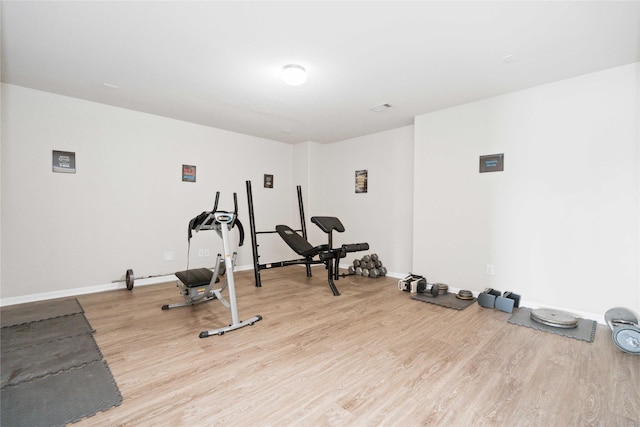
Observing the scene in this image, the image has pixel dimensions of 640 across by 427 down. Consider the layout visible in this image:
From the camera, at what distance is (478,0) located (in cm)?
200

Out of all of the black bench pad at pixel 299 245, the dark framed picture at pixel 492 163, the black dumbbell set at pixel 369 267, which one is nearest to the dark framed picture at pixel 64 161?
the black bench pad at pixel 299 245

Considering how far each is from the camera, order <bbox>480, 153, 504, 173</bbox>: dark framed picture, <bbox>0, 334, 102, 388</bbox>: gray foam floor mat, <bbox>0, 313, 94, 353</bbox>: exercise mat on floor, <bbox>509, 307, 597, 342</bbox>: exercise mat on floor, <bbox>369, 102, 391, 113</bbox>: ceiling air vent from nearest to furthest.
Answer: <bbox>0, 334, 102, 388</bbox>: gray foam floor mat, <bbox>0, 313, 94, 353</bbox>: exercise mat on floor, <bbox>509, 307, 597, 342</bbox>: exercise mat on floor, <bbox>480, 153, 504, 173</bbox>: dark framed picture, <bbox>369, 102, 391, 113</bbox>: ceiling air vent

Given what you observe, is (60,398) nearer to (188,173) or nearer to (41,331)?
(41,331)

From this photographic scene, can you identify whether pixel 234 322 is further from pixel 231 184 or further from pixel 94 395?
pixel 231 184

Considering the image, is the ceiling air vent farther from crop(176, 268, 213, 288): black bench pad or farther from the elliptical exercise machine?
crop(176, 268, 213, 288): black bench pad

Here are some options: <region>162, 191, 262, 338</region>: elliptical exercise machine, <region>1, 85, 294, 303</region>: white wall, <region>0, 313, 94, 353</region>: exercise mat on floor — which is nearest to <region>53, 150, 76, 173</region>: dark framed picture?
<region>1, 85, 294, 303</region>: white wall

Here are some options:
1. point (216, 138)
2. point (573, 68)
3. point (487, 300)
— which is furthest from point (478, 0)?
point (216, 138)

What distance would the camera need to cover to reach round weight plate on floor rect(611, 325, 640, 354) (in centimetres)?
228

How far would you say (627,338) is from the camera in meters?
2.32

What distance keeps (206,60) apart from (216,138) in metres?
2.55

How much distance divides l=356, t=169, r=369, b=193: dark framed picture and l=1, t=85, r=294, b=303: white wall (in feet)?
7.66

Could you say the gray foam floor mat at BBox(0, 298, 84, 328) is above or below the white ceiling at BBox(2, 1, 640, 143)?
below

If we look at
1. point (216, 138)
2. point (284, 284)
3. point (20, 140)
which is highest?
point (216, 138)

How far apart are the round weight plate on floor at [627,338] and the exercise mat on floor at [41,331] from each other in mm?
4569
